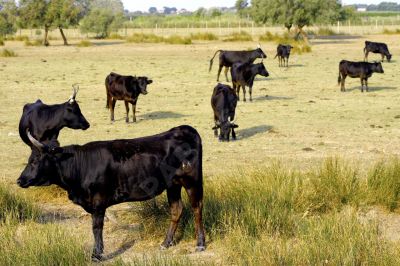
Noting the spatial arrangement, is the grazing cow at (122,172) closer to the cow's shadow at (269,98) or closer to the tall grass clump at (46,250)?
the tall grass clump at (46,250)

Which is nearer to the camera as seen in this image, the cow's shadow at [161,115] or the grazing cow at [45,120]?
the grazing cow at [45,120]

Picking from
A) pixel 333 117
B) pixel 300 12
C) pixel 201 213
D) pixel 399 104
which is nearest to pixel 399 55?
pixel 300 12

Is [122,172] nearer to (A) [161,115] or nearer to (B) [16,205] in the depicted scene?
(B) [16,205]

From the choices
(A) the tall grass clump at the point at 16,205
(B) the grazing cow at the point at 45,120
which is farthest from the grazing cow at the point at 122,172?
(B) the grazing cow at the point at 45,120

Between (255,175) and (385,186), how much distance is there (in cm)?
163

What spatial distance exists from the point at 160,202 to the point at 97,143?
1336 millimetres

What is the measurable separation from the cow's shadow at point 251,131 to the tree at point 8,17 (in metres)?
38.3

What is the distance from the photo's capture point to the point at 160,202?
823 centimetres

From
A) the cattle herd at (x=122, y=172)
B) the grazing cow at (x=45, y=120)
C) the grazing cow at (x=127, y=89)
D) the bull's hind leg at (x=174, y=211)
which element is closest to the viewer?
the cattle herd at (x=122, y=172)

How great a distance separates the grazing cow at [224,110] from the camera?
13445mm

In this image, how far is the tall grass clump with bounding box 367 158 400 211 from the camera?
335 inches

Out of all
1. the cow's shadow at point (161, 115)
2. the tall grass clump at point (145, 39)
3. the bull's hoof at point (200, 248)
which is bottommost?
the bull's hoof at point (200, 248)

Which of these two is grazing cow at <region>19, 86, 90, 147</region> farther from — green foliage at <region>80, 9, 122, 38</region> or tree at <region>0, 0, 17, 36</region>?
green foliage at <region>80, 9, 122, 38</region>

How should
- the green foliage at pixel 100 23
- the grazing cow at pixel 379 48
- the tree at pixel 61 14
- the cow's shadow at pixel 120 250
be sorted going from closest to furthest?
1. the cow's shadow at pixel 120 250
2. the grazing cow at pixel 379 48
3. the tree at pixel 61 14
4. the green foliage at pixel 100 23
